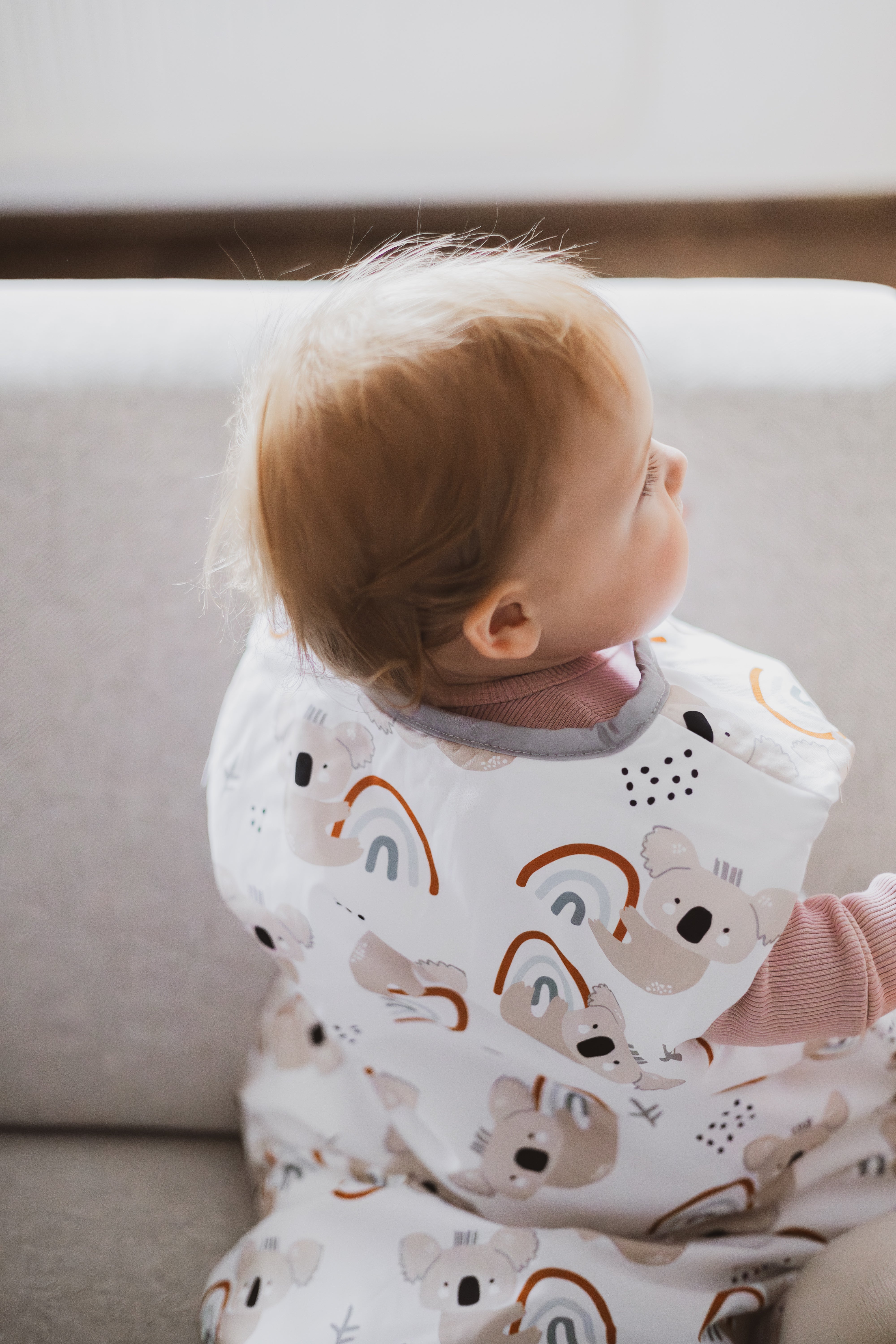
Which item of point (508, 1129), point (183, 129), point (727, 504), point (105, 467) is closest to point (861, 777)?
point (727, 504)

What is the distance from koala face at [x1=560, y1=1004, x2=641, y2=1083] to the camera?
0.61 m

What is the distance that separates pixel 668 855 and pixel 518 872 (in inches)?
3.5

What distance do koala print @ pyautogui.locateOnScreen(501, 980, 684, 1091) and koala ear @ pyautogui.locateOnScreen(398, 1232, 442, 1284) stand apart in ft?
0.65

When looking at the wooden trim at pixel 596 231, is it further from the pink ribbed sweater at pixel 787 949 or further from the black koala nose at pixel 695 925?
→ the black koala nose at pixel 695 925

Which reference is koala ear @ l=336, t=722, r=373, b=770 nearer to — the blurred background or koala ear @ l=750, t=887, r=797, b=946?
koala ear @ l=750, t=887, r=797, b=946

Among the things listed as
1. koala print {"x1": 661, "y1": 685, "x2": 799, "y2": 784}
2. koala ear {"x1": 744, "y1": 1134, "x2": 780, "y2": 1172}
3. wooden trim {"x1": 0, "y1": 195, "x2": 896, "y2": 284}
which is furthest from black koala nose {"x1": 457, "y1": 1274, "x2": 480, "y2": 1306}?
wooden trim {"x1": 0, "y1": 195, "x2": 896, "y2": 284}

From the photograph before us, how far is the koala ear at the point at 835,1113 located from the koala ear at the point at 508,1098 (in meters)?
0.21

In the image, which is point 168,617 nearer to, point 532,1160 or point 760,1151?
point 532,1160

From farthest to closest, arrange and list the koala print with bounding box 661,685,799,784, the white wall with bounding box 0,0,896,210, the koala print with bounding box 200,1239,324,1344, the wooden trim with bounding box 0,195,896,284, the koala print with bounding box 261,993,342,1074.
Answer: the wooden trim with bounding box 0,195,896,284 < the white wall with bounding box 0,0,896,210 < the koala print with bounding box 261,993,342,1074 < the koala print with bounding box 200,1239,324,1344 < the koala print with bounding box 661,685,799,784

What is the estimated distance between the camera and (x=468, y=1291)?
2.23 feet

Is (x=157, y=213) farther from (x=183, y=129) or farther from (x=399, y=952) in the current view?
(x=399, y=952)

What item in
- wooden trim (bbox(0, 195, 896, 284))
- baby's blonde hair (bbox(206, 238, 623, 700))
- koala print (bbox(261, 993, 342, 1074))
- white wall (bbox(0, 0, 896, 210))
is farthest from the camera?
wooden trim (bbox(0, 195, 896, 284))

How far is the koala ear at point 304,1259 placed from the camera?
2.33 ft

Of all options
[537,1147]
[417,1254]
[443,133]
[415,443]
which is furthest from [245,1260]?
[443,133]
